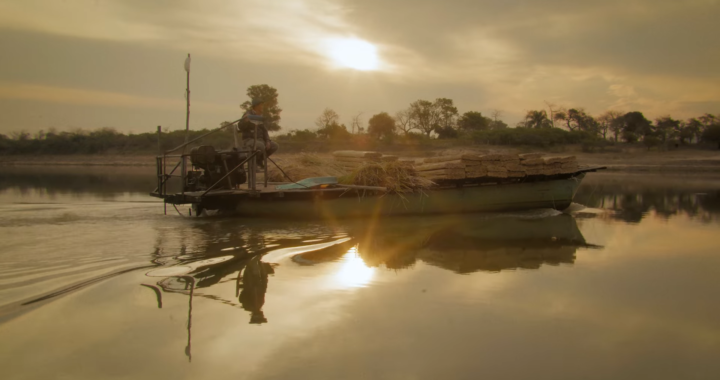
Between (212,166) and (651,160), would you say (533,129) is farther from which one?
(212,166)

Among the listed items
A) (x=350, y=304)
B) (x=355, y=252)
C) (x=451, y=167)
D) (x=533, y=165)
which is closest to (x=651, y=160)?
(x=533, y=165)

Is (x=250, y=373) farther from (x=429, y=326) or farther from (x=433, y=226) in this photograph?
(x=433, y=226)

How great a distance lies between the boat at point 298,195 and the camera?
28.9ft

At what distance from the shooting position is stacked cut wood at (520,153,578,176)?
33.5ft

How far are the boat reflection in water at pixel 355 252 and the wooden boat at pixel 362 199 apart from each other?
336 mm

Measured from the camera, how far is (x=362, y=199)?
30.0 feet

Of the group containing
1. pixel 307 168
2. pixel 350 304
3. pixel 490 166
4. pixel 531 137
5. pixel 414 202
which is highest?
pixel 531 137

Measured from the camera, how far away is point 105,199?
498 inches

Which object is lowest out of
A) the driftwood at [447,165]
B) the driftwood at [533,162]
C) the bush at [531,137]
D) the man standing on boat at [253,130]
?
the driftwood at [447,165]

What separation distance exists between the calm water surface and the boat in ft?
3.36

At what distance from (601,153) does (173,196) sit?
32807mm

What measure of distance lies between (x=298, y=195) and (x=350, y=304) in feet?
15.6

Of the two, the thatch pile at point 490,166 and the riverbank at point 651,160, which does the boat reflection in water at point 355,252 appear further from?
the riverbank at point 651,160

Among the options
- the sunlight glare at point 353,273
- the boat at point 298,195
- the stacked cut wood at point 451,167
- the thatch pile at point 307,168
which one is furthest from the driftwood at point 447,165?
the sunlight glare at point 353,273
